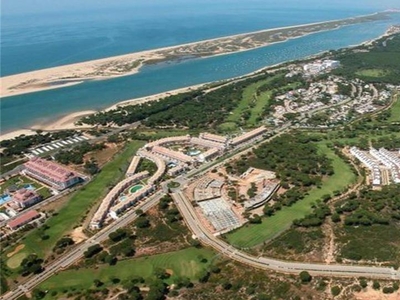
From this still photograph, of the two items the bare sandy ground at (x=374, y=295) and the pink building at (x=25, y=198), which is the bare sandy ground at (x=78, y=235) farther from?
the bare sandy ground at (x=374, y=295)

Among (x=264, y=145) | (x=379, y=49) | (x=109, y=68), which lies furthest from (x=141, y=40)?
(x=264, y=145)

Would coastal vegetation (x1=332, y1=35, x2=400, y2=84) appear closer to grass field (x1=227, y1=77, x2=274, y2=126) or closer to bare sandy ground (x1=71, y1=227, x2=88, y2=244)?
grass field (x1=227, y1=77, x2=274, y2=126)

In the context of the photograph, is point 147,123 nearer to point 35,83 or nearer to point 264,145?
point 264,145

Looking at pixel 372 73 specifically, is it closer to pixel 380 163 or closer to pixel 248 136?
pixel 248 136

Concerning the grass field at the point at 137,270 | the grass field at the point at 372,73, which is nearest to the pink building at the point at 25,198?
Answer: the grass field at the point at 137,270

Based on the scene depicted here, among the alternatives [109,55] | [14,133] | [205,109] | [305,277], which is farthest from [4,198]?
[109,55]
